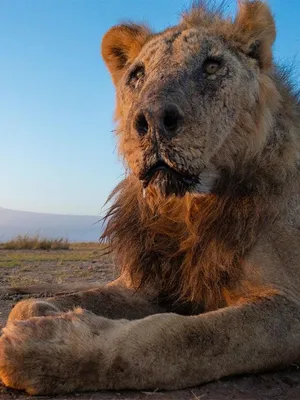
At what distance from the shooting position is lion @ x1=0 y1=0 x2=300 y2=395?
2.66m

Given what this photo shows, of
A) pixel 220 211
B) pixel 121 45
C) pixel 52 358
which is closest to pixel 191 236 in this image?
pixel 220 211

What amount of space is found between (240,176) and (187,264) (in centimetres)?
62

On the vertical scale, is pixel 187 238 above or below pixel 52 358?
above

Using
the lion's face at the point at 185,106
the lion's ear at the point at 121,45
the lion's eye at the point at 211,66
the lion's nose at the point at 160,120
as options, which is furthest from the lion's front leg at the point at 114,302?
the lion's ear at the point at 121,45

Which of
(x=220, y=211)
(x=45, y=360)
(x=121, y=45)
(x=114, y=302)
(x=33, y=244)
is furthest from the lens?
(x=33, y=244)

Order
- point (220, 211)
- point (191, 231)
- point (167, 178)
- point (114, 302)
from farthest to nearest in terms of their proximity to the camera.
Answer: point (114, 302) → point (191, 231) → point (220, 211) → point (167, 178)

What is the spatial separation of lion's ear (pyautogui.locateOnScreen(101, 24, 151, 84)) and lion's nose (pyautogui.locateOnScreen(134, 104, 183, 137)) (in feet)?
4.49

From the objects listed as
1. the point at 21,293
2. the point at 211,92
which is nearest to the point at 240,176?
the point at 211,92

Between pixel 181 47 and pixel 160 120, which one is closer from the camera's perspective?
pixel 160 120

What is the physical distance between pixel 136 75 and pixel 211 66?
528mm

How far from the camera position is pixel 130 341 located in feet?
8.80

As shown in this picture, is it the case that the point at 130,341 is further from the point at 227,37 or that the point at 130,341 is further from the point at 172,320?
the point at 227,37

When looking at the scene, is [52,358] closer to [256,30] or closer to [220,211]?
[220,211]

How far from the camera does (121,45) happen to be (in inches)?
176
